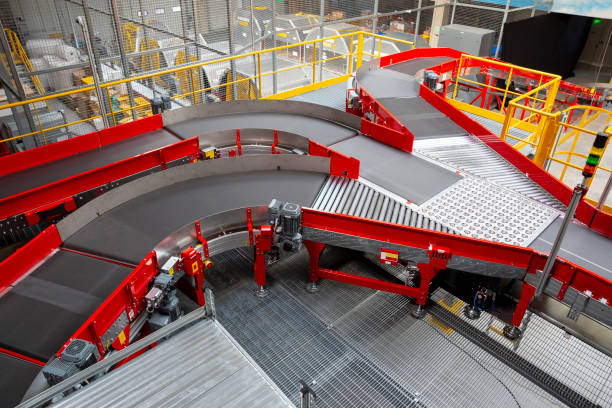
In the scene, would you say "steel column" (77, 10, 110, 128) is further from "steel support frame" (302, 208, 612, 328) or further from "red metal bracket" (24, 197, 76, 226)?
"steel support frame" (302, 208, 612, 328)

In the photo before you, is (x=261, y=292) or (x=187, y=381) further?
(x=261, y=292)

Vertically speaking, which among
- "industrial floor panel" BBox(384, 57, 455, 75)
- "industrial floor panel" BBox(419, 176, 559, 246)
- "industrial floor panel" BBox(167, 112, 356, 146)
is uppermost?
"industrial floor panel" BBox(384, 57, 455, 75)

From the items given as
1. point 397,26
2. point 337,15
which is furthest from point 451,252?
point 397,26

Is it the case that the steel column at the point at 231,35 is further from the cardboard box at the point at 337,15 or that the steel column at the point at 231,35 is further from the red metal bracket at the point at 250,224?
the red metal bracket at the point at 250,224

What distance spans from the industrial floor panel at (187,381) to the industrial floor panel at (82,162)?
438cm

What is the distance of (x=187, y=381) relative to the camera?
2.90 m

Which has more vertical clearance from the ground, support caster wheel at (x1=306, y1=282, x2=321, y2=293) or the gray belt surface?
the gray belt surface

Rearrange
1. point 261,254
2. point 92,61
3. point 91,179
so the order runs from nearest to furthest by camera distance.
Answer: point 261,254 < point 91,179 < point 92,61

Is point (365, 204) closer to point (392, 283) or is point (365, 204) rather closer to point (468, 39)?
point (392, 283)

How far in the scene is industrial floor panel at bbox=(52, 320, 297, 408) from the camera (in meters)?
2.77

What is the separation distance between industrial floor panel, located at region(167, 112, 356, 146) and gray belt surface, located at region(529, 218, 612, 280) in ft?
11.9

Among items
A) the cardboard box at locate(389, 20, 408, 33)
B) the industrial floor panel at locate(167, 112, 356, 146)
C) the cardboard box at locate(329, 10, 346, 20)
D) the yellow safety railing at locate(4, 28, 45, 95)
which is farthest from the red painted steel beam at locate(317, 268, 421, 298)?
the cardboard box at locate(389, 20, 408, 33)

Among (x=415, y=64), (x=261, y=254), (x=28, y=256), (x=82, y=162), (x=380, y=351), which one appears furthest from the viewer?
(x=415, y=64)

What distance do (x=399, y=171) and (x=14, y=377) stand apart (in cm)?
532
